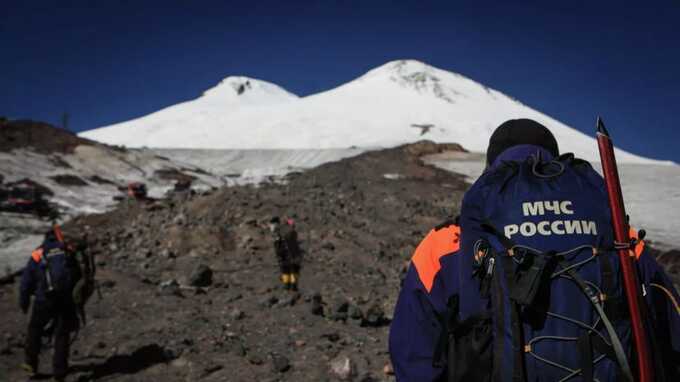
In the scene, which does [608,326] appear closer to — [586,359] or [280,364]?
[586,359]

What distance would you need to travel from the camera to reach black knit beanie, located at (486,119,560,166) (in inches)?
71.9

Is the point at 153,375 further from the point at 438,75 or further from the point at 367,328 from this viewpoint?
the point at 438,75

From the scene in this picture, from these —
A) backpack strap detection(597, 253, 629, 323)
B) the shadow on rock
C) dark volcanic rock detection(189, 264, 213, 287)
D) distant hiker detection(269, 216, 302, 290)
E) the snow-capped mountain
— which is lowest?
the shadow on rock

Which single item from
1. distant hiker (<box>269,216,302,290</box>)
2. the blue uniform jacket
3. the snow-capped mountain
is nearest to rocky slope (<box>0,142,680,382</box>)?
distant hiker (<box>269,216,302,290</box>)

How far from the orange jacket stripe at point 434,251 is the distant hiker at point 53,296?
5.36 m

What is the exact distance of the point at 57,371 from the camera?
5.68 metres

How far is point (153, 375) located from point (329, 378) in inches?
86.4

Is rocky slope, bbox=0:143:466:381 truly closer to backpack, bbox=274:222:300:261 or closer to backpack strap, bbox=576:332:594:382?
backpack, bbox=274:222:300:261

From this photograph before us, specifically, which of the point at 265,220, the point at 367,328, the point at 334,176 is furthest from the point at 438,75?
the point at 367,328

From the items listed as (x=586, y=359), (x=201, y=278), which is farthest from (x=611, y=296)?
(x=201, y=278)

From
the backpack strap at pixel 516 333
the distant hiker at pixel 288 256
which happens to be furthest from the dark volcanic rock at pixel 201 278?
the backpack strap at pixel 516 333

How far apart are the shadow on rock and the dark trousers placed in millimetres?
392

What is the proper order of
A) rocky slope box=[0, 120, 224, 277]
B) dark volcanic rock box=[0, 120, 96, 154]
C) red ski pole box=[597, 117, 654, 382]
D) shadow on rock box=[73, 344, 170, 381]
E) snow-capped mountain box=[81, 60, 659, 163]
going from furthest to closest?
snow-capped mountain box=[81, 60, 659, 163], dark volcanic rock box=[0, 120, 96, 154], rocky slope box=[0, 120, 224, 277], shadow on rock box=[73, 344, 170, 381], red ski pole box=[597, 117, 654, 382]

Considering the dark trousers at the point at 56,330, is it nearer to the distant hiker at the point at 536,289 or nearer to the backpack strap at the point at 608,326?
the distant hiker at the point at 536,289
